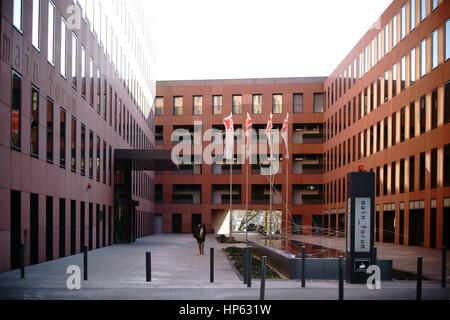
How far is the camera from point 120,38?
42.0 metres

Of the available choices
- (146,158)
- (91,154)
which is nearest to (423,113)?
(146,158)

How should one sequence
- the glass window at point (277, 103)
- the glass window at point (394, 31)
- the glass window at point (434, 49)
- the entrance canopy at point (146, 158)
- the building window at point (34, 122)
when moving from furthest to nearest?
1. the glass window at point (277, 103)
2. the glass window at point (394, 31)
3. the entrance canopy at point (146, 158)
4. the glass window at point (434, 49)
5. the building window at point (34, 122)

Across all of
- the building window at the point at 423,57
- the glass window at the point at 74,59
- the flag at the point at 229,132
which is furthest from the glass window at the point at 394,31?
the glass window at the point at 74,59

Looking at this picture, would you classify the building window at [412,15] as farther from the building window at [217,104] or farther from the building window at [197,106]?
the building window at [197,106]

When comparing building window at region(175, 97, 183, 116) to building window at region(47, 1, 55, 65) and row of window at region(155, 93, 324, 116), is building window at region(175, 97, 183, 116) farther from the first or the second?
building window at region(47, 1, 55, 65)

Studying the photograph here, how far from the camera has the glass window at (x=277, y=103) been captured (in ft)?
233

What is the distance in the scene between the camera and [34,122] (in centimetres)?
2147

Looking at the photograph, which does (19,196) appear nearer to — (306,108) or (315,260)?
(315,260)

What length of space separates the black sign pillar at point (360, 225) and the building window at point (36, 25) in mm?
12566

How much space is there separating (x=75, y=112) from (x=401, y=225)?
25.3 meters

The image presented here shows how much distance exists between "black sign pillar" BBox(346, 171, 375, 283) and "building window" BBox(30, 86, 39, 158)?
1163 centimetres

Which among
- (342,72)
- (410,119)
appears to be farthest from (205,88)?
(410,119)

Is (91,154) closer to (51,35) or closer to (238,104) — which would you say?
(51,35)

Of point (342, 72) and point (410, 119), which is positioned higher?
point (342, 72)
